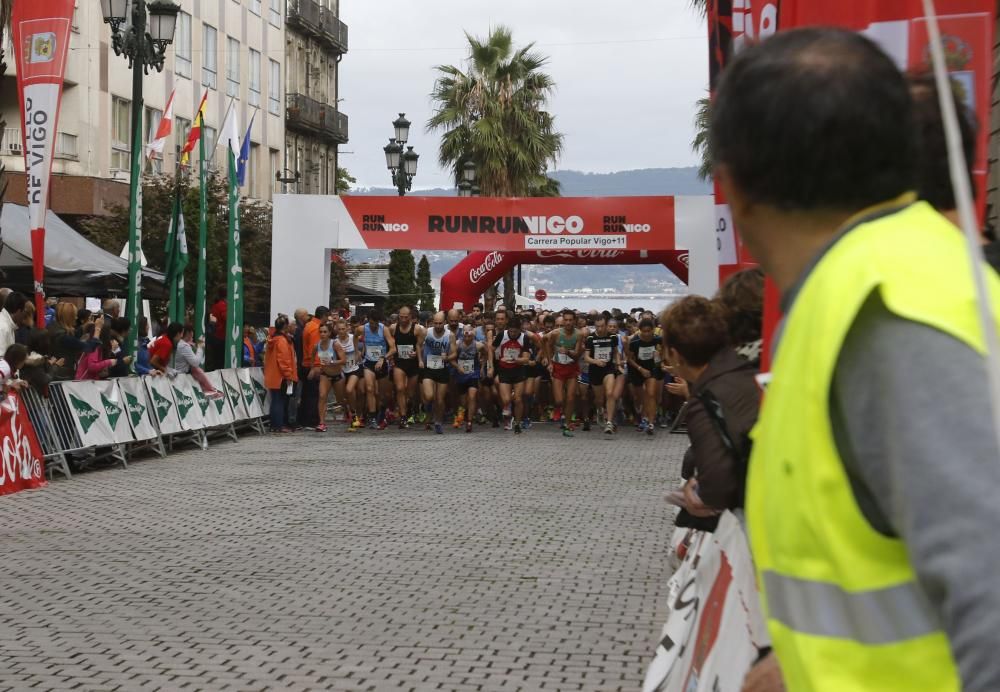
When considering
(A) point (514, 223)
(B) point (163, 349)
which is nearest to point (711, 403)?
(B) point (163, 349)

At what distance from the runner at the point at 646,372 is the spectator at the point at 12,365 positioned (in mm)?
10401

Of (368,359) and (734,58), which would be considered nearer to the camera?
(734,58)

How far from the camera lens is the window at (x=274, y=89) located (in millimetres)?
57438

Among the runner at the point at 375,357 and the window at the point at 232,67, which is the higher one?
the window at the point at 232,67

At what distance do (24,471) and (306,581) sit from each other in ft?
20.3

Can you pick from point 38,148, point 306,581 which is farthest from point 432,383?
point 306,581

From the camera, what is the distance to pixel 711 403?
4.54 meters

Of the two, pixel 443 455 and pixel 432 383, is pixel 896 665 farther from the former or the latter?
pixel 432 383

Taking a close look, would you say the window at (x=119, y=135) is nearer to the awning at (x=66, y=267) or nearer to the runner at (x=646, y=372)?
the awning at (x=66, y=267)

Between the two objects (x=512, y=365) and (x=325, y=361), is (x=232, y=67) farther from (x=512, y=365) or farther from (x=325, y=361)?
(x=512, y=365)

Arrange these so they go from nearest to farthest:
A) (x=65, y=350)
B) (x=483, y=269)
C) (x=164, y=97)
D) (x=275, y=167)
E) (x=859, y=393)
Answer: (x=859, y=393) < (x=65, y=350) < (x=483, y=269) < (x=164, y=97) < (x=275, y=167)

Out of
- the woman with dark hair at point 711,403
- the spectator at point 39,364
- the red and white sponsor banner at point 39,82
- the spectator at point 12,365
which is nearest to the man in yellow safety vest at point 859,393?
the woman with dark hair at point 711,403

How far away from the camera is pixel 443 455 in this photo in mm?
17844

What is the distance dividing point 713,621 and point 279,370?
18.1 m
